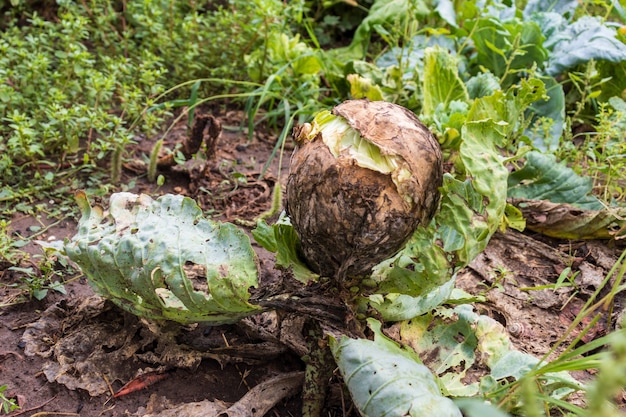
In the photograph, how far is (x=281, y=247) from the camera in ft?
6.77

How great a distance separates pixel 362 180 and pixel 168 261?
0.65 meters

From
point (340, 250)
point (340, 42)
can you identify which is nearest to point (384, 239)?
point (340, 250)

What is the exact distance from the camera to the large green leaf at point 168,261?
1.89 m

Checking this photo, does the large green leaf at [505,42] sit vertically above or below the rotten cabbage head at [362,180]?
below

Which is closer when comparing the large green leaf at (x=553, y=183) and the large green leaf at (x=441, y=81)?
the large green leaf at (x=553, y=183)

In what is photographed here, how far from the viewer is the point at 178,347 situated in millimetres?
2131

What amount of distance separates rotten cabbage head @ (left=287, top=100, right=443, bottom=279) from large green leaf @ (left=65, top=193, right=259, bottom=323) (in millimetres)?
264

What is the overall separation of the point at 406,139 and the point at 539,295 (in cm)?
131

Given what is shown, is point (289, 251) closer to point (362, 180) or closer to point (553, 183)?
point (362, 180)

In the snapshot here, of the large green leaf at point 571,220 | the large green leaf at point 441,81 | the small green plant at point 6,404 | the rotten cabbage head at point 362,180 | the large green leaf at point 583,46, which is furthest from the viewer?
the large green leaf at point 583,46

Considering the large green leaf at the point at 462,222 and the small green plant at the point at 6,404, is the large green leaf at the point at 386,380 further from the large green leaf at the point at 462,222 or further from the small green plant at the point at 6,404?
the small green plant at the point at 6,404

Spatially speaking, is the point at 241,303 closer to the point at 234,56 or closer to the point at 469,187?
the point at 469,187

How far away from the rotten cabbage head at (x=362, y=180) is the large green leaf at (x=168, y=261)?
0.87ft

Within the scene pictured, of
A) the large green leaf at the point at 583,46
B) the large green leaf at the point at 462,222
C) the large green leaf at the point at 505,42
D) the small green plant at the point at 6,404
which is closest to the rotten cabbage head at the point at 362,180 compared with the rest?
the large green leaf at the point at 462,222
